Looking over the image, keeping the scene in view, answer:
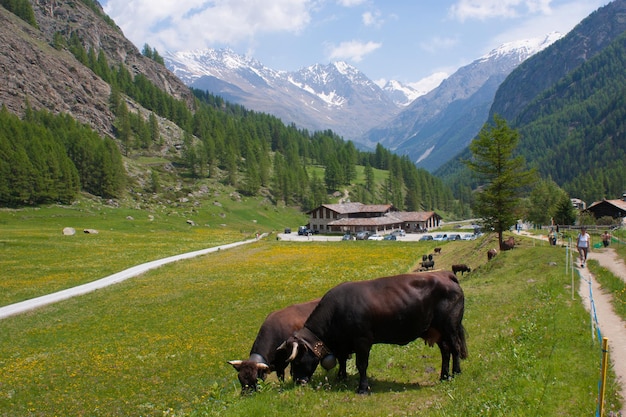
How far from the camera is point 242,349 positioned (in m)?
19.8

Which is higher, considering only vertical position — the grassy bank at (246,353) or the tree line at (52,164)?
the tree line at (52,164)

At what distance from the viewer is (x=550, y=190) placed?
126750 millimetres

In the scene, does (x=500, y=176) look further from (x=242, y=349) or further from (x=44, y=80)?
(x=44, y=80)

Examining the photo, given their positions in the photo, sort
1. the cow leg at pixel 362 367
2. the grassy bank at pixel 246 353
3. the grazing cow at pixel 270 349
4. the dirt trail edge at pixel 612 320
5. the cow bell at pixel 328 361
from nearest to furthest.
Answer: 1. the grassy bank at pixel 246 353
2. the dirt trail edge at pixel 612 320
3. the cow leg at pixel 362 367
4. the cow bell at pixel 328 361
5. the grazing cow at pixel 270 349

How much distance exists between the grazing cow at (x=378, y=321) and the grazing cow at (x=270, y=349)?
132cm

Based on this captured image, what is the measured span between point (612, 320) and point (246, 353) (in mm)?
14654

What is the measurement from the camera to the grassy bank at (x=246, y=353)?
9820mm

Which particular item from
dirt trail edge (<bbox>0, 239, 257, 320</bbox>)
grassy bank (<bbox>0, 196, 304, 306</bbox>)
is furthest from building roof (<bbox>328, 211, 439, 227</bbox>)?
dirt trail edge (<bbox>0, 239, 257, 320</bbox>)

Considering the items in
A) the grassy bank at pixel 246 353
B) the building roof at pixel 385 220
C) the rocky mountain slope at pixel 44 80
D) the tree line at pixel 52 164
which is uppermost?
the rocky mountain slope at pixel 44 80

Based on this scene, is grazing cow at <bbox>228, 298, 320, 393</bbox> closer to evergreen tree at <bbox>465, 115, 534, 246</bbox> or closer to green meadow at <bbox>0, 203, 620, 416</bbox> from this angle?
green meadow at <bbox>0, 203, 620, 416</bbox>


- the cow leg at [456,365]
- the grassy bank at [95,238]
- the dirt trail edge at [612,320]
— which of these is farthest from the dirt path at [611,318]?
the grassy bank at [95,238]

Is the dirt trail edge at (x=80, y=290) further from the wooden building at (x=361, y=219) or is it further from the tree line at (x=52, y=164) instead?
the wooden building at (x=361, y=219)

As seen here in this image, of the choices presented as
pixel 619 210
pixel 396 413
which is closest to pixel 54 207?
pixel 396 413

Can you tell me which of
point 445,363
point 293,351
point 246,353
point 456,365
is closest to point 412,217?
point 246,353
